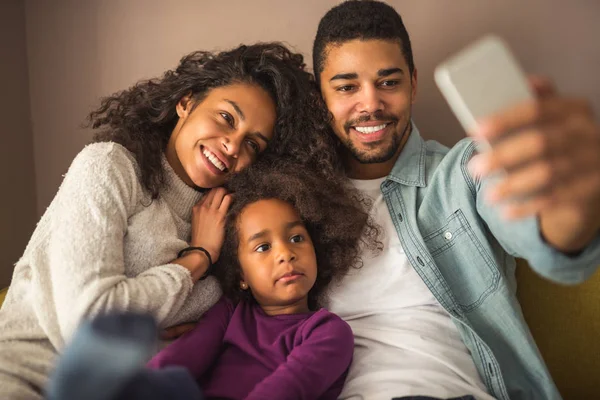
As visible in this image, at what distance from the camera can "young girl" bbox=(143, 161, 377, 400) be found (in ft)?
3.42

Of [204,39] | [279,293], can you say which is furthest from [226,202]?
[204,39]

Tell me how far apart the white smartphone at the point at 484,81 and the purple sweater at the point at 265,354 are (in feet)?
1.89

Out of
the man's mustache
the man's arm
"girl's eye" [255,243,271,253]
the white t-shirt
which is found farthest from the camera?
the man's mustache

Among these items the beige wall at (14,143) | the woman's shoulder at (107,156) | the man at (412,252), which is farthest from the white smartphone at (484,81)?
the beige wall at (14,143)

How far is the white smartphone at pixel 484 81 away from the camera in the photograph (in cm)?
63

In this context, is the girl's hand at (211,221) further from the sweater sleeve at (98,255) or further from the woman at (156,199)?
the sweater sleeve at (98,255)

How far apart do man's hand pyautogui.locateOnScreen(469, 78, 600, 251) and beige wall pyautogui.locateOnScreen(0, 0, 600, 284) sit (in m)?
1.06

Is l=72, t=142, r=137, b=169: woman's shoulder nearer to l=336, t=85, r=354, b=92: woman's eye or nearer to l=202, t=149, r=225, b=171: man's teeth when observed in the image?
l=202, t=149, r=225, b=171: man's teeth

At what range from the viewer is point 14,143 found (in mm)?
1802

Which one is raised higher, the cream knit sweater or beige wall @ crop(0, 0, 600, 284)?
beige wall @ crop(0, 0, 600, 284)

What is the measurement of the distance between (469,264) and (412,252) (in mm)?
129

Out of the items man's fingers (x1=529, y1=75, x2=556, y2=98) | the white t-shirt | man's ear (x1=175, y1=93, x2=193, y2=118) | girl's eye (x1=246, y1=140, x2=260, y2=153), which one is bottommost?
the white t-shirt

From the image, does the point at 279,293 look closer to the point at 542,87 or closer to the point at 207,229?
the point at 207,229

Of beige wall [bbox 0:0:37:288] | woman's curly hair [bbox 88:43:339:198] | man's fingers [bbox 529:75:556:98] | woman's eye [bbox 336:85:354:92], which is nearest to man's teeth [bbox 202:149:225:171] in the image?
woman's curly hair [bbox 88:43:339:198]
